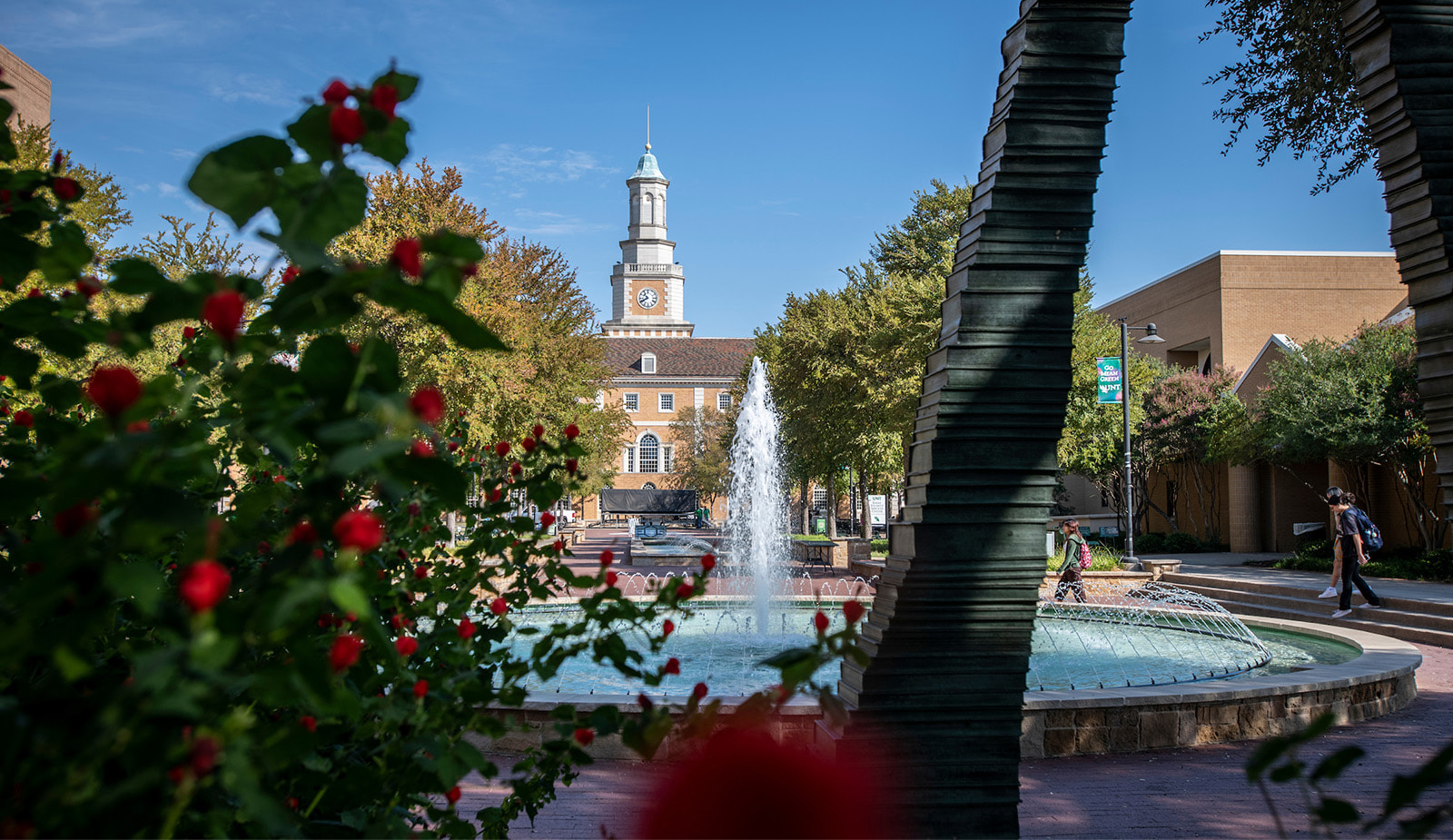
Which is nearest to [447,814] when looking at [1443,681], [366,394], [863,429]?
[366,394]

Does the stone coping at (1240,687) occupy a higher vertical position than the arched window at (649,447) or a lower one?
lower

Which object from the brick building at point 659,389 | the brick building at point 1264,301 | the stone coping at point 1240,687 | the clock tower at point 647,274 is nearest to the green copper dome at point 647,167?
the clock tower at point 647,274

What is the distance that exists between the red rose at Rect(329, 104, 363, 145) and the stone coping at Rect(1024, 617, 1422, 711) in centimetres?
587

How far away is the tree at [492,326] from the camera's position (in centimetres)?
2042

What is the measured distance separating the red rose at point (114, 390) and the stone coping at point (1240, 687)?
5.98 metres

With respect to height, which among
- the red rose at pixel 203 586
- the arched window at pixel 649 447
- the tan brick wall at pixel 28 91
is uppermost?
the tan brick wall at pixel 28 91

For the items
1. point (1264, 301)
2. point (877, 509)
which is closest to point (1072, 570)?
Answer: point (877, 509)

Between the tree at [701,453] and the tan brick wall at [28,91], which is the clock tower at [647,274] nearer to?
the tree at [701,453]

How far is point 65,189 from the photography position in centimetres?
155

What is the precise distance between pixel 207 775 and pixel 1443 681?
1207 centimetres

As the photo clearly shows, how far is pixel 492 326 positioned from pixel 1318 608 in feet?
54.0

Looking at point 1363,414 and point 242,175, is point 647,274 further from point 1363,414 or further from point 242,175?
point 242,175

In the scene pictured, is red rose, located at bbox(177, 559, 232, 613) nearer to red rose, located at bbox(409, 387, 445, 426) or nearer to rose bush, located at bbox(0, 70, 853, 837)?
rose bush, located at bbox(0, 70, 853, 837)

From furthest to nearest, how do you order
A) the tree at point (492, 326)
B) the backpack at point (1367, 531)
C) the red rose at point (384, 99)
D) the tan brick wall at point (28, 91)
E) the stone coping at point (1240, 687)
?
the tan brick wall at point (28, 91)
the tree at point (492, 326)
the backpack at point (1367, 531)
the stone coping at point (1240, 687)
the red rose at point (384, 99)
